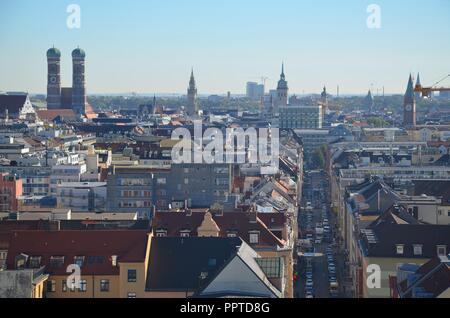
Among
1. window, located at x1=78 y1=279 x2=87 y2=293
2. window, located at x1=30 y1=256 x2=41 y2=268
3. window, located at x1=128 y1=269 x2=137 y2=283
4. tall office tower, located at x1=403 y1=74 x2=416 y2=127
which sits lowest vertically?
window, located at x1=78 y1=279 x2=87 y2=293

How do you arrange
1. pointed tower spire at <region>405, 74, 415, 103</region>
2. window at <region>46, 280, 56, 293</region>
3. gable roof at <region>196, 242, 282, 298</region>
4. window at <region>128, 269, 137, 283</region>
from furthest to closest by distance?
pointed tower spire at <region>405, 74, 415, 103</region>, window at <region>46, 280, 56, 293</region>, window at <region>128, 269, 137, 283</region>, gable roof at <region>196, 242, 282, 298</region>

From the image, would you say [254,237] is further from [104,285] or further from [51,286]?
[51,286]

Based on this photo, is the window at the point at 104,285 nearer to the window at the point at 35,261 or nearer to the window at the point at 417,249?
the window at the point at 35,261

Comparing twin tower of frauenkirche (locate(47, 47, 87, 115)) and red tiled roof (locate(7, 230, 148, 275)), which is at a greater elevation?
twin tower of frauenkirche (locate(47, 47, 87, 115))

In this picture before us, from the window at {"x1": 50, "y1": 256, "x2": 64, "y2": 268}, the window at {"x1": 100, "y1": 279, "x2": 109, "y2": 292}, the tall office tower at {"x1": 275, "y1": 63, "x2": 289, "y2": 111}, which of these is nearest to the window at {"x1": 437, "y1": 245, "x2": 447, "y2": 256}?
the window at {"x1": 100, "y1": 279, "x2": 109, "y2": 292}

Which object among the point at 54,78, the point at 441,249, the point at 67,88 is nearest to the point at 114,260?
the point at 441,249

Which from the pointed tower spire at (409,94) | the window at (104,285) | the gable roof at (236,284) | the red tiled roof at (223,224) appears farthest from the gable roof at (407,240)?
the pointed tower spire at (409,94)

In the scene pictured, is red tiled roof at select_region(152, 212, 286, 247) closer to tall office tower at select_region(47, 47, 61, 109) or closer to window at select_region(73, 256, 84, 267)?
window at select_region(73, 256, 84, 267)

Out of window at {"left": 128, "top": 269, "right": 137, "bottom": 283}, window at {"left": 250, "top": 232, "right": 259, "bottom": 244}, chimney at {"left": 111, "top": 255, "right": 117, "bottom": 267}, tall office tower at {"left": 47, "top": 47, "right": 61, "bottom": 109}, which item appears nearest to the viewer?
window at {"left": 128, "top": 269, "right": 137, "bottom": 283}
